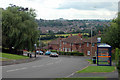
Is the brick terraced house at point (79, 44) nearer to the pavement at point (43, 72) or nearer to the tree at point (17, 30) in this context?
the tree at point (17, 30)

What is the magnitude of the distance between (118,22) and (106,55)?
58.2 ft

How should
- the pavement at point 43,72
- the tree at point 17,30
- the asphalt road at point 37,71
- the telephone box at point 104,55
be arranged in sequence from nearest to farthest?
the pavement at point 43,72 → the asphalt road at point 37,71 → the telephone box at point 104,55 → the tree at point 17,30

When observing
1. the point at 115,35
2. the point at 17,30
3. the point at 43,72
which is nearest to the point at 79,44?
the point at 17,30

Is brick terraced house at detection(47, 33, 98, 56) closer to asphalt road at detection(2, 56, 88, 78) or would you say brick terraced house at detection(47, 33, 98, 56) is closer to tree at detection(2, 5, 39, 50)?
tree at detection(2, 5, 39, 50)

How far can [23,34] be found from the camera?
52375 mm

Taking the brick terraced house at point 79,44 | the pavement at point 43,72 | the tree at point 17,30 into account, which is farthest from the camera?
the brick terraced house at point 79,44

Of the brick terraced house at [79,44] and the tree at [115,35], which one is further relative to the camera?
the brick terraced house at [79,44]

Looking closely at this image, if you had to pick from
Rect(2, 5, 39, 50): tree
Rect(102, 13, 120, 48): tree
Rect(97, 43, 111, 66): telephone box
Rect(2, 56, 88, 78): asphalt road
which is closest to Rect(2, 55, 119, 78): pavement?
Rect(2, 56, 88, 78): asphalt road

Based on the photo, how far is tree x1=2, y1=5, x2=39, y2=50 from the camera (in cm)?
5131

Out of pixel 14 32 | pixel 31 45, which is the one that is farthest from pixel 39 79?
A: pixel 31 45

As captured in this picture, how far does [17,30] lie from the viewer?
2019 inches

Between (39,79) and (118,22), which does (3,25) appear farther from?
(39,79)

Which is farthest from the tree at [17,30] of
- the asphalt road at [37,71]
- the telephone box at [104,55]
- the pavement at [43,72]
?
the telephone box at [104,55]

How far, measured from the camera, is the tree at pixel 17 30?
168 feet
